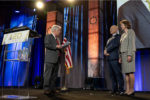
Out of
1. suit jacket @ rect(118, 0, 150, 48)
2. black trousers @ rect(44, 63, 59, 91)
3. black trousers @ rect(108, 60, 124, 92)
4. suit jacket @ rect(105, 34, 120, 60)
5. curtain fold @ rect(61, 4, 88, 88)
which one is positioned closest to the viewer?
black trousers @ rect(44, 63, 59, 91)

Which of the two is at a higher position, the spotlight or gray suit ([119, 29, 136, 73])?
the spotlight

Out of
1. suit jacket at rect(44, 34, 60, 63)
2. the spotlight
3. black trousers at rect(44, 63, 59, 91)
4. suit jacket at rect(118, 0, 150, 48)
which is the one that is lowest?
black trousers at rect(44, 63, 59, 91)

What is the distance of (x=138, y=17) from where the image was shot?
3736mm

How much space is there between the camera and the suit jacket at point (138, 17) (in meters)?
3.58

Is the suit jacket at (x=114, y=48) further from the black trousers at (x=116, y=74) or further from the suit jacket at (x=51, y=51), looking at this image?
the suit jacket at (x=51, y=51)

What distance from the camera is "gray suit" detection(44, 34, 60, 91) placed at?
7.67 feet

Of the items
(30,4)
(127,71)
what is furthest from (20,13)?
(127,71)

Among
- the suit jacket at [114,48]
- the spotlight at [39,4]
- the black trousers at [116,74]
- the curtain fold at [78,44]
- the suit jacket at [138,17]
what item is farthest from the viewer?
the spotlight at [39,4]

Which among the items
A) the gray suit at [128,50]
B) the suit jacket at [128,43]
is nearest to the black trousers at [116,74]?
the gray suit at [128,50]

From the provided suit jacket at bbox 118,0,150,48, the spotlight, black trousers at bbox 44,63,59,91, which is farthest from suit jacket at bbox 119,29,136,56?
the spotlight

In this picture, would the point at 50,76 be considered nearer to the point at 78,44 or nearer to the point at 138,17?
the point at 78,44

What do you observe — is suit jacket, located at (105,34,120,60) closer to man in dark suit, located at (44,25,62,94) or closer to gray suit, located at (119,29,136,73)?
gray suit, located at (119,29,136,73)

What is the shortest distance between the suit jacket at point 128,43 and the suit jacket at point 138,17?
4.37 feet

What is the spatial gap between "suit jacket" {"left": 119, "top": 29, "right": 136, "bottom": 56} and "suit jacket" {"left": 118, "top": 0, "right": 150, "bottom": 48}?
1.33 metres
